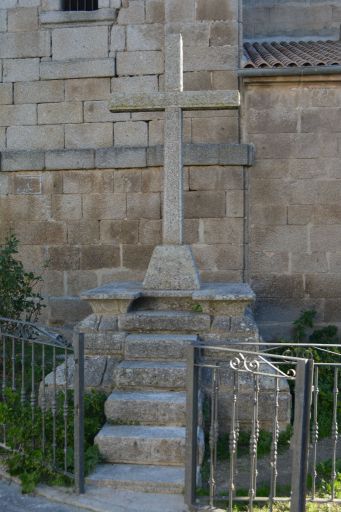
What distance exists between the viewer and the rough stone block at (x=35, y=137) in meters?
7.54

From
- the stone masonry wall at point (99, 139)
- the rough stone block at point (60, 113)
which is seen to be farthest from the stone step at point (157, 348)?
the rough stone block at point (60, 113)

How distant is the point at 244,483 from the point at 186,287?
1916 millimetres

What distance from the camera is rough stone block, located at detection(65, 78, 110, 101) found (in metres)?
7.45

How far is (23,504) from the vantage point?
377 cm

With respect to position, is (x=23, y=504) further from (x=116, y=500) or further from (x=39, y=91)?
(x=39, y=91)

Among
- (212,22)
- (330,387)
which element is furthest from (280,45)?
(330,387)

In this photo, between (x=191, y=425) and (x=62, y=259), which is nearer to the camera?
(x=191, y=425)

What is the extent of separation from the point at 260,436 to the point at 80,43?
Answer: 534cm

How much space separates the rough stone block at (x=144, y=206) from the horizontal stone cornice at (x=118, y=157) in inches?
15.3

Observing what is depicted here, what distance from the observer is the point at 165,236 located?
5457 millimetres

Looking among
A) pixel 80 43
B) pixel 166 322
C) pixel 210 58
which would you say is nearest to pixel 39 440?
pixel 166 322

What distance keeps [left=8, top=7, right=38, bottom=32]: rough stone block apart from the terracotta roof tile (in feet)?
9.15

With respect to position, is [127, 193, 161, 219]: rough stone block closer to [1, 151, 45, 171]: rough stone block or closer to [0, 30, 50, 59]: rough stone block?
[1, 151, 45, 171]: rough stone block

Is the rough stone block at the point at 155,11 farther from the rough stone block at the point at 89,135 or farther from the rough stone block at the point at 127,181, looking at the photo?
the rough stone block at the point at 127,181
